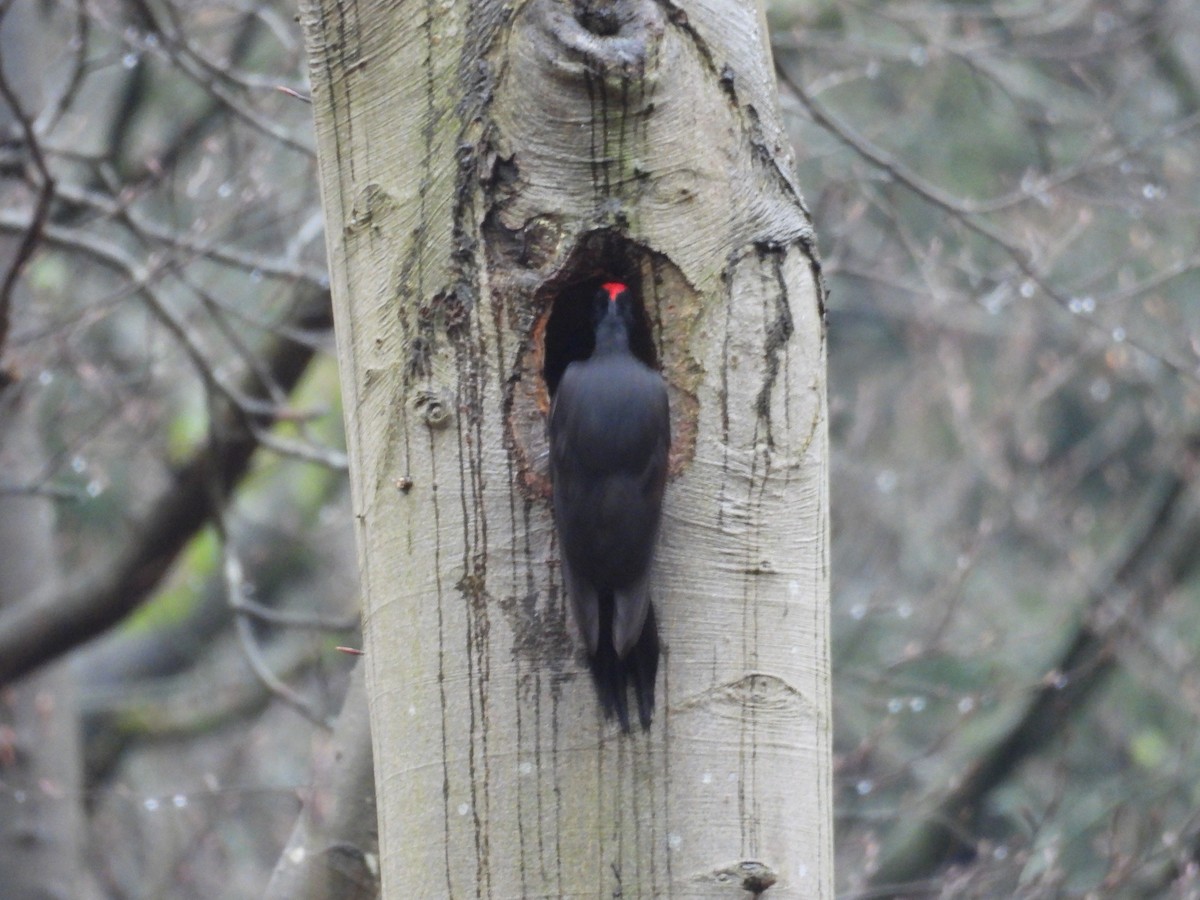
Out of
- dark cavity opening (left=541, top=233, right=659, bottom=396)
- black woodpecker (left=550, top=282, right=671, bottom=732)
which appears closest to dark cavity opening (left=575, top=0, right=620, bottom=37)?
dark cavity opening (left=541, top=233, right=659, bottom=396)

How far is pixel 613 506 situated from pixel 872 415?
5.19 meters

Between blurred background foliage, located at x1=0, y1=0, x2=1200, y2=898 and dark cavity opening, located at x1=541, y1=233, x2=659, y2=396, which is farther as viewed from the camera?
blurred background foliage, located at x1=0, y1=0, x2=1200, y2=898

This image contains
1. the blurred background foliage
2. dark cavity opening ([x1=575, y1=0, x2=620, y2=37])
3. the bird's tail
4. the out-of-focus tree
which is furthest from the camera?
the out-of-focus tree

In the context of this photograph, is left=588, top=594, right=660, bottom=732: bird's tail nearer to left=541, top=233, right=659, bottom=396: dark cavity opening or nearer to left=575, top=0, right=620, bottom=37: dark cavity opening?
left=541, top=233, right=659, bottom=396: dark cavity opening

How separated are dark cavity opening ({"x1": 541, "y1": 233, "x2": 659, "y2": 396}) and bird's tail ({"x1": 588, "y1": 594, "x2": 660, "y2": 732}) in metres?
0.43

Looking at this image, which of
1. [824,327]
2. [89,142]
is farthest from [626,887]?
[89,142]

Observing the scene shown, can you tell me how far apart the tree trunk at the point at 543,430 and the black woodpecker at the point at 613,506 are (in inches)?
1.4

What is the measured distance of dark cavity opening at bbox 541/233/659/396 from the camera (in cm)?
218

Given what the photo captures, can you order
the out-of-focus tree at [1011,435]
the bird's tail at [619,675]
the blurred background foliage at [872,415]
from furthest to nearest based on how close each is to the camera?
the out-of-focus tree at [1011,435], the blurred background foliage at [872,415], the bird's tail at [619,675]

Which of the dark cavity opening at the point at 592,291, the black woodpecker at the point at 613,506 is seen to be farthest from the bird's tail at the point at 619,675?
the dark cavity opening at the point at 592,291

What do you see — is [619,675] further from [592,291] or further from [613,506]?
[592,291]

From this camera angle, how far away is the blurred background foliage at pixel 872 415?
14.7 ft

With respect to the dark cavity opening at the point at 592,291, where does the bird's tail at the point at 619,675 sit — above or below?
below

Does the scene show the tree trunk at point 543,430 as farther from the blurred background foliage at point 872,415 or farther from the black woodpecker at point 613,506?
the blurred background foliage at point 872,415
